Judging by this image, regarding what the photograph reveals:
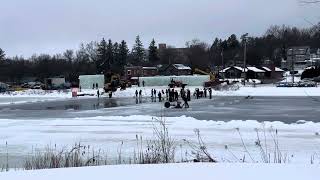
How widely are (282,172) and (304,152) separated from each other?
6.65 meters

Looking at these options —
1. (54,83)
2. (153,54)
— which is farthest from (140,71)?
(54,83)

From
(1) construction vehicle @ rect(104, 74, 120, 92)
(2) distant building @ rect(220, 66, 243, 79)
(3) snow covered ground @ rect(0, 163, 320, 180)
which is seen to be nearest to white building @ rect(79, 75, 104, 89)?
(1) construction vehicle @ rect(104, 74, 120, 92)

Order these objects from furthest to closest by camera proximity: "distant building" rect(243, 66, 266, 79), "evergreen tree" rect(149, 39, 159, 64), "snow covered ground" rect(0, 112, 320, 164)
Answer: "evergreen tree" rect(149, 39, 159, 64) < "distant building" rect(243, 66, 266, 79) < "snow covered ground" rect(0, 112, 320, 164)

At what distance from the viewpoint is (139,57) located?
192 metres

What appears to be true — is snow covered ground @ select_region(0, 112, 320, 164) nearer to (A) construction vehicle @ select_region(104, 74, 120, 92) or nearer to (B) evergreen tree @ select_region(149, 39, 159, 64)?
(A) construction vehicle @ select_region(104, 74, 120, 92)

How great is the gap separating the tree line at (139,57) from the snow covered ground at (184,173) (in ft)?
391

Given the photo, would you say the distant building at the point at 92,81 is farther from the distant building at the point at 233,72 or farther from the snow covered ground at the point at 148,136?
the snow covered ground at the point at 148,136

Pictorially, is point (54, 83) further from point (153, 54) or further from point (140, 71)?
point (153, 54)

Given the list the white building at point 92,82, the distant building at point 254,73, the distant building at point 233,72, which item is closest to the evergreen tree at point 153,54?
the distant building at point 233,72

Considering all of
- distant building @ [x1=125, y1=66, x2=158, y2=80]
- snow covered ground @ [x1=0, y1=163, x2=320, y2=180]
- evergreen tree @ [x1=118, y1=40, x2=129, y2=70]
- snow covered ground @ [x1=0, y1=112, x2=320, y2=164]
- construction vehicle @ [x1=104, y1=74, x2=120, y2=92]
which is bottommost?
snow covered ground @ [x1=0, y1=112, x2=320, y2=164]

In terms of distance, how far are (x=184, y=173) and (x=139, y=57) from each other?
185259 mm

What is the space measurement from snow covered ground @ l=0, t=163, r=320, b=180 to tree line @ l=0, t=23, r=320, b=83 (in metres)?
119

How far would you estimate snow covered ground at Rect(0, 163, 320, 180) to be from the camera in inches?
284

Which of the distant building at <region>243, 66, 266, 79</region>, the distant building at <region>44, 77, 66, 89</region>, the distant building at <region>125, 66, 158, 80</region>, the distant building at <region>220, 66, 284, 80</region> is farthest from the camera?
the distant building at <region>125, 66, 158, 80</region>
